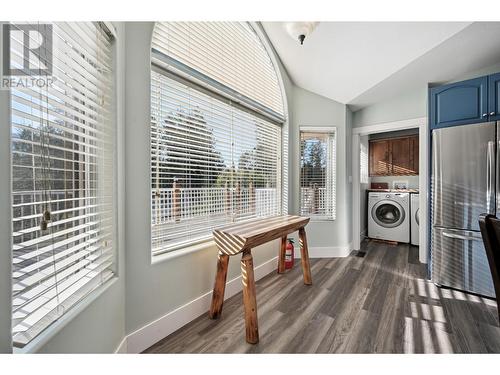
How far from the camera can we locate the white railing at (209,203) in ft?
5.41

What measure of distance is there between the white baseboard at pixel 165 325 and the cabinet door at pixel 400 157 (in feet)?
13.2

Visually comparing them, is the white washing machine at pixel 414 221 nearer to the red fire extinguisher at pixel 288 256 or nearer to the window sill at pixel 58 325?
the red fire extinguisher at pixel 288 256

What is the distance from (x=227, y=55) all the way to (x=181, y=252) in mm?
1889

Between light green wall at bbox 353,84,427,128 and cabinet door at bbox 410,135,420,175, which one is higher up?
light green wall at bbox 353,84,427,128

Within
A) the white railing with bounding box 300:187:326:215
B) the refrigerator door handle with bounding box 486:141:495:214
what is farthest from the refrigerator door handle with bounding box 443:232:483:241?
the white railing with bounding box 300:187:326:215

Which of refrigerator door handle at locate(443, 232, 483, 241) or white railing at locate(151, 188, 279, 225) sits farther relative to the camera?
refrigerator door handle at locate(443, 232, 483, 241)

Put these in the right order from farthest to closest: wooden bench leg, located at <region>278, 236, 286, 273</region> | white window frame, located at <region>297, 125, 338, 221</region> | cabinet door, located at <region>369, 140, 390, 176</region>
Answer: cabinet door, located at <region>369, 140, 390, 176</region>
white window frame, located at <region>297, 125, 338, 221</region>
wooden bench leg, located at <region>278, 236, 286, 273</region>

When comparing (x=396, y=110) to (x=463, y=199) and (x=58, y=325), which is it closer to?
(x=463, y=199)

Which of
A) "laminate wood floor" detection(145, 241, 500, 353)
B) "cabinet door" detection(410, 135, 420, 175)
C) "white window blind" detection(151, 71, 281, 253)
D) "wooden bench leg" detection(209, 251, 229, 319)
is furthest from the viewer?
"cabinet door" detection(410, 135, 420, 175)

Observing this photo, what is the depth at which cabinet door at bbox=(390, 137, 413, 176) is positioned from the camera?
4.25 m

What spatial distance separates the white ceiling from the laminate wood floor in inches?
93.4

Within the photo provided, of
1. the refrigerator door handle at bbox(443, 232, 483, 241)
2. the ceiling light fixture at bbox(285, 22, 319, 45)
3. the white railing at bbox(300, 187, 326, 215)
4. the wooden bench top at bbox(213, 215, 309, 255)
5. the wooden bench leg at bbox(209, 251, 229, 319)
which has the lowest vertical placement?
the wooden bench leg at bbox(209, 251, 229, 319)

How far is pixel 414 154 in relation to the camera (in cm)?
418

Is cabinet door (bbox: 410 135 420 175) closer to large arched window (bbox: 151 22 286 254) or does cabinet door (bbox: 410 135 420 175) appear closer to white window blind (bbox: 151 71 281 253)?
large arched window (bbox: 151 22 286 254)
